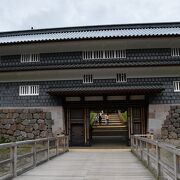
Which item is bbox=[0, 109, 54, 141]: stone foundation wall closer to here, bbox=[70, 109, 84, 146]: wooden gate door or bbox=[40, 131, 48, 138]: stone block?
bbox=[40, 131, 48, 138]: stone block

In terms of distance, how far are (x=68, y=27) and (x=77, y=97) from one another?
8.29 metres

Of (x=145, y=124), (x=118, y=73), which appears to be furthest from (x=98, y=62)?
(x=145, y=124)

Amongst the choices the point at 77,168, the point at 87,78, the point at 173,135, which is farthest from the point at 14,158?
the point at 173,135

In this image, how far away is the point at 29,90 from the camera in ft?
72.7

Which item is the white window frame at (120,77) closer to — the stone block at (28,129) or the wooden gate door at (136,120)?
the wooden gate door at (136,120)

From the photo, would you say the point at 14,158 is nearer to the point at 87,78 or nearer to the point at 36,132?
the point at 36,132

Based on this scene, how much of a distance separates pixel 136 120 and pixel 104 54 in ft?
16.7

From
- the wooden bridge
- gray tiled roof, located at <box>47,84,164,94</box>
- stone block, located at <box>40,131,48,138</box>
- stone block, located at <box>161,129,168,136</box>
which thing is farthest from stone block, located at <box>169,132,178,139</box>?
the wooden bridge

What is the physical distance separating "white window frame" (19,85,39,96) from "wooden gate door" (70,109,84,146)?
2.93m

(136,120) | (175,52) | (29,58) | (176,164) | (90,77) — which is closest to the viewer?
(176,164)

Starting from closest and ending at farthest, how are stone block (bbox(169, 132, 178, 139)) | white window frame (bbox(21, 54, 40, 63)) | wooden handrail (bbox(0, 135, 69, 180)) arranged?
wooden handrail (bbox(0, 135, 69, 180))
stone block (bbox(169, 132, 178, 139))
white window frame (bbox(21, 54, 40, 63))

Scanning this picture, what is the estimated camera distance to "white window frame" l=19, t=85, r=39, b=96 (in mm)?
22047

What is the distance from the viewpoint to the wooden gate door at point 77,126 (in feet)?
74.5

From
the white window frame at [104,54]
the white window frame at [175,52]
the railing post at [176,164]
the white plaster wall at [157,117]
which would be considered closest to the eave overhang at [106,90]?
the white plaster wall at [157,117]
